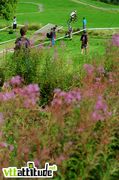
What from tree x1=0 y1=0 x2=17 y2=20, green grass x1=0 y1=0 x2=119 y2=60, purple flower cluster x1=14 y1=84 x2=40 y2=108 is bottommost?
green grass x1=0 y1=0 x2=119 y2=60

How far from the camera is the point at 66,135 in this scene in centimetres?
509

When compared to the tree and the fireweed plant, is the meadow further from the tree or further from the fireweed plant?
the tree

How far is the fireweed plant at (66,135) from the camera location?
4.81 m

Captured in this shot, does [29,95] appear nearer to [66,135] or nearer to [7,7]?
Answer: [66,135]

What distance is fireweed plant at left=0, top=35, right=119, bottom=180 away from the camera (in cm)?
481

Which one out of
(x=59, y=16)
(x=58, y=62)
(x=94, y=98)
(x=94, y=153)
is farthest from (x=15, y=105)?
(x=59, y=16)

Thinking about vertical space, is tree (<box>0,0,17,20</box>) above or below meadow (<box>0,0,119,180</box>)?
below

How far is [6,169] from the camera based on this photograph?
468cm

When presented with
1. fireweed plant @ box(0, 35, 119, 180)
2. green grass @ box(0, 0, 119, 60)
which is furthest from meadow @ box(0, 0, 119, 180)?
green grass @ box(0, 0, 119, 60)

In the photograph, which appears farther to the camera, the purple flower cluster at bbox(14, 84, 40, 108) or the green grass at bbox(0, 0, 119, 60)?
the green grass at bbox(0, 0, 119, 60)

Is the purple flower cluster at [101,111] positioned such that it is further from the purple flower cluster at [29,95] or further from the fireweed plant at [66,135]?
the purple flower cluster at [29,95]

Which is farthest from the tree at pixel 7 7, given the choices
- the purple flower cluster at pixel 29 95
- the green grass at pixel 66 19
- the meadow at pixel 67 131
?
the purple flower cluster at pixel 29 95

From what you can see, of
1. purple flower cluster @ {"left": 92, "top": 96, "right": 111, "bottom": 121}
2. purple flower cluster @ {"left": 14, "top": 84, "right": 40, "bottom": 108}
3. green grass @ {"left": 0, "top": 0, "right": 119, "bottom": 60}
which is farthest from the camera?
green grass @ {"left": 0, "top": 0, "right": 119, "bottom": 60}

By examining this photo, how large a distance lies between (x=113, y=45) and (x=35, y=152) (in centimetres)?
446
